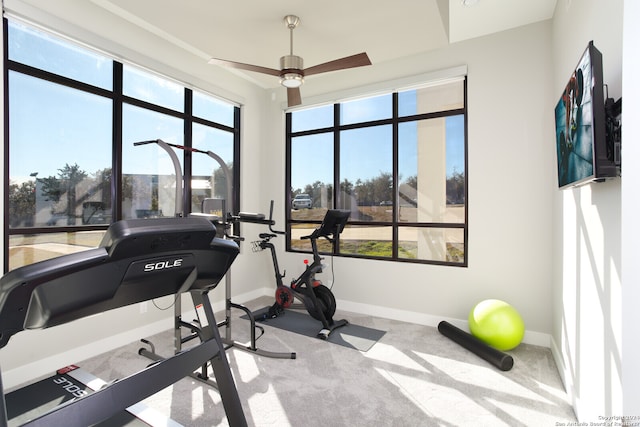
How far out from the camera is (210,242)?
1.41 meters

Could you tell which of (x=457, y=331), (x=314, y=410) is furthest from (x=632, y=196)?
(x=457, y=331)

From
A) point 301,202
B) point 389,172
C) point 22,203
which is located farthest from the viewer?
point 301,202

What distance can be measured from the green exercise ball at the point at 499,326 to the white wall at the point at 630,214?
5.41 ft

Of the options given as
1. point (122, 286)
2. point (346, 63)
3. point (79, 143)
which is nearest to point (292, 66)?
point (346, 63)

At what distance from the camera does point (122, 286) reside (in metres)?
1.21

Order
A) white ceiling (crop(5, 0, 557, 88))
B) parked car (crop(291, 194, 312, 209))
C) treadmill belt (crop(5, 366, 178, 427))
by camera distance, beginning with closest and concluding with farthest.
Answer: treadmill belt (crop(5, 366, 178, 427)), white ceiling (crop(5, 0, 557, 88)), parked car (crop(291, 194, 312, 209))

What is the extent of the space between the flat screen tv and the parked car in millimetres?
3299

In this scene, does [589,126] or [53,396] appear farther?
[53,396]

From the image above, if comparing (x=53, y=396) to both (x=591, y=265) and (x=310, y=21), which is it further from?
(x=310, y=21)

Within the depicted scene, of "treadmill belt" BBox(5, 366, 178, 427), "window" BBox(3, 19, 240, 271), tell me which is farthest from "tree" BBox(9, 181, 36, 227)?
"treadmill belt" BBox(5, 366, 178, 427)

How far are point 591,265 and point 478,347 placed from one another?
1465mm

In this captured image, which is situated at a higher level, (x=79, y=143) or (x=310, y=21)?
(x=310, y=21)

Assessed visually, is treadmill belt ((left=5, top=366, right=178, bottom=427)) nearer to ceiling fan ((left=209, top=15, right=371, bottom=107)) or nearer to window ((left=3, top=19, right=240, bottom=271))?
window ((left=3, top=19, right=240, bottom=271))

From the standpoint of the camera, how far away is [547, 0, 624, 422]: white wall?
1.47 meters
